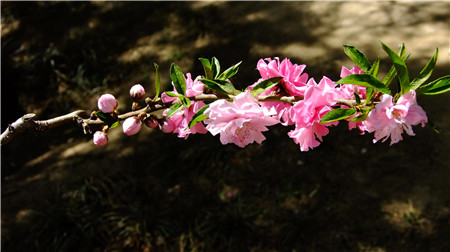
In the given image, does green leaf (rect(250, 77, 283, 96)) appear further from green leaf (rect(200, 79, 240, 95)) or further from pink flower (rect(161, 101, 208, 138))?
pink flower (rect(161, 101, 208, 138))

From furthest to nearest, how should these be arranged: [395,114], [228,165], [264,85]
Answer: [228,165] → [264,85] → [395,114]

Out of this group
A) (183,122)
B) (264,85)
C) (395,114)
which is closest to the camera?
(395,114)

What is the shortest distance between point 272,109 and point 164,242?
244 centimetres

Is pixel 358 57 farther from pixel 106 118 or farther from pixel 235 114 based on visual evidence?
pixel 106 118

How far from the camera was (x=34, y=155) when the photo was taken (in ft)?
14.0

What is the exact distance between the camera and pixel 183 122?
3.53 feet

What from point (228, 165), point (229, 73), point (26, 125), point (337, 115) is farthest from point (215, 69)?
point (228, 165)

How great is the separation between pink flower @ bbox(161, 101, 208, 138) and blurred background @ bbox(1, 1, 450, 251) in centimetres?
212

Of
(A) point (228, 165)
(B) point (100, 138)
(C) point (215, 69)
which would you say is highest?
(C) point (215, 69)

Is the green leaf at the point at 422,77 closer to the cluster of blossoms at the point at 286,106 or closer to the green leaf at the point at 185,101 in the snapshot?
the cluster of blossoms at the point at 286,106

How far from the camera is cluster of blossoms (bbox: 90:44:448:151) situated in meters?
0.87

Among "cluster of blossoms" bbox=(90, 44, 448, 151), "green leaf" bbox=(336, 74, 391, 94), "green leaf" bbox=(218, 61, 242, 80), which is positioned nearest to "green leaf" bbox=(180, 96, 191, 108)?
"cluster of blossoms" bbox=(90, 44, 448, 151)

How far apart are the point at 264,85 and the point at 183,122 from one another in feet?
0.79

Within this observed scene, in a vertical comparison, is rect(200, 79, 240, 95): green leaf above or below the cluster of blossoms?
above
